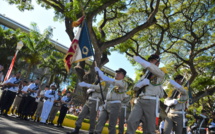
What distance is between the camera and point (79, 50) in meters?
6.80

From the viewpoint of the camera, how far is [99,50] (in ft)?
45.3

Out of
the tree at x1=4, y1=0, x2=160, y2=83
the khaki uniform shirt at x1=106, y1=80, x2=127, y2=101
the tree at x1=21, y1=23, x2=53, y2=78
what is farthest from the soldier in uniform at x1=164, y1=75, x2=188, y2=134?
the tree at x1=21, y1=23, x2=53, y2=78

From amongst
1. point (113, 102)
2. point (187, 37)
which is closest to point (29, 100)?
point (113, 102)

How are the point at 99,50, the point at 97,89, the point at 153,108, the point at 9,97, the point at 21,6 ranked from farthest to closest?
the point at 21,6 < the point at 99,50 < the point at 9,97 < the point at 97,89 < the point at 153,108


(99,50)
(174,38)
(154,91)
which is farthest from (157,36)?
(154,91)

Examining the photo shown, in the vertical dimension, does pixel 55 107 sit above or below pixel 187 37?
below

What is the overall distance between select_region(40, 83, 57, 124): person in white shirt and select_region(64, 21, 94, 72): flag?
3.42 meters

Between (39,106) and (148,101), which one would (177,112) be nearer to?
(148,101)

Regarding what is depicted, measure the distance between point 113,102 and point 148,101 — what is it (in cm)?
164

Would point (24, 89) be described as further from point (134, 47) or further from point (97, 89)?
point (134, 47)

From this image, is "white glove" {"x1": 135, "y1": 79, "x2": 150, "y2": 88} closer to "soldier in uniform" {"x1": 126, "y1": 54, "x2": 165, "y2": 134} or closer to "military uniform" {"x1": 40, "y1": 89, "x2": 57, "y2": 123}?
"soldier in uniform" {"x1": 126, "y1": 54, "x2": 165, "y2": 134}

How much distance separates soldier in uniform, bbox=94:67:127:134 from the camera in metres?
6.02

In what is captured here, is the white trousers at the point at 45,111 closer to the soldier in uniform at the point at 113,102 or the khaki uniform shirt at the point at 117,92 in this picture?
the soldier in uniform at the point at 113,102

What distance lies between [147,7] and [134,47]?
409cm
